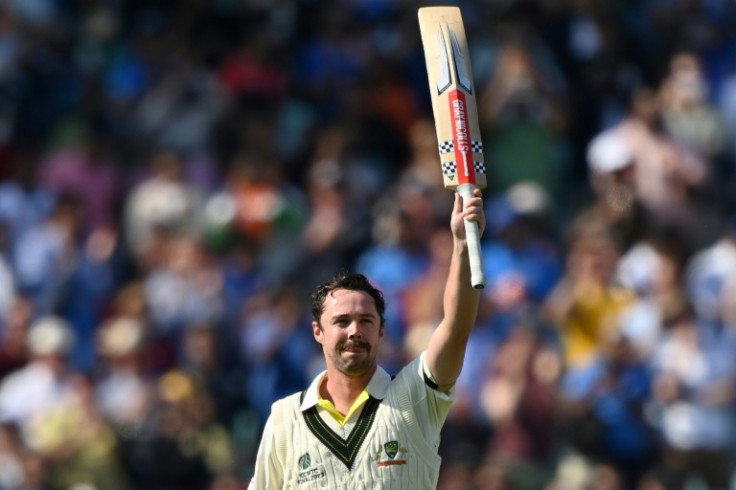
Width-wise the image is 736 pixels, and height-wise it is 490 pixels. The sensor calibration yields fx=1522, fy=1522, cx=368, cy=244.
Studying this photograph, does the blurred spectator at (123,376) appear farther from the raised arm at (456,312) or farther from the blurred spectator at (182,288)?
the raised arm at (456,312)

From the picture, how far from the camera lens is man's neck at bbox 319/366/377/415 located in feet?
18.9

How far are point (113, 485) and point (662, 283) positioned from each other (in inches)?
151

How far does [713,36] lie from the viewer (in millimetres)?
11172

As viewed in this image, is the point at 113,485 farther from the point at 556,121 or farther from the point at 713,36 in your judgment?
the point at 713,36

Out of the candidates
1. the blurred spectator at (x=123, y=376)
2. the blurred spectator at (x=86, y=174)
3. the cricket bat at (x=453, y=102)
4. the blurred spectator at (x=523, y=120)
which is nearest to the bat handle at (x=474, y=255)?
the cricket bat at (x=453, y=102)

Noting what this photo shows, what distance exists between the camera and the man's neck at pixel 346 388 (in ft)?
18.9

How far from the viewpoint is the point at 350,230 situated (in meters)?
11.1

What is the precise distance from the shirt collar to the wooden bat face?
0.77m

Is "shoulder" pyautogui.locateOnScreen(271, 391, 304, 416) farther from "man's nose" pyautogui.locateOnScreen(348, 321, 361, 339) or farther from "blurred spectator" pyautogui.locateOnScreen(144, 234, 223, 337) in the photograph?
"blurred spectator" pyautogui.locateOnScreen(144, 234, 223, 337)

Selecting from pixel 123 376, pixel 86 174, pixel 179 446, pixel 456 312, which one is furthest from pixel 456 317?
pixel 86 174

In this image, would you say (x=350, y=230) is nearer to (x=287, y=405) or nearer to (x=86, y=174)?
(x=86, y=174)

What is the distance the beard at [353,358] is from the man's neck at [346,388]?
0.03 metres

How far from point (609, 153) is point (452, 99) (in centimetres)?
498

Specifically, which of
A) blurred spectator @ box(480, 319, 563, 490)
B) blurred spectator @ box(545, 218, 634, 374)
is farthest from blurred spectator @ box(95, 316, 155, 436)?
blurred spectator @ box(545, 218, 634, 374)
